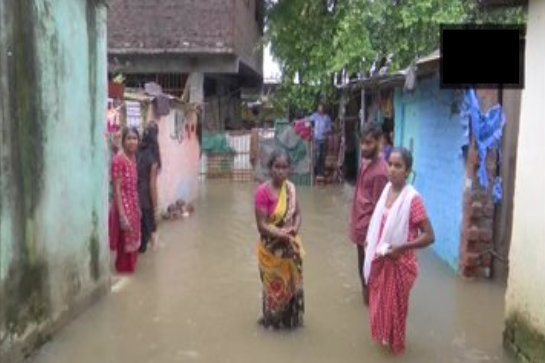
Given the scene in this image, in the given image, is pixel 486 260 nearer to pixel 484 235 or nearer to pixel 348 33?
pixel 484 235

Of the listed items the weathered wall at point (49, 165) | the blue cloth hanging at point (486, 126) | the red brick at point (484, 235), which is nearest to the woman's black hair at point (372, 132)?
the blue cloth hanging at point (486, 126)

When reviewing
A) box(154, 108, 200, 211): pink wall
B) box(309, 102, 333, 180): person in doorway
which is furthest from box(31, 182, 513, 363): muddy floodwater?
box(309, 102, 333, 180): person in doorway

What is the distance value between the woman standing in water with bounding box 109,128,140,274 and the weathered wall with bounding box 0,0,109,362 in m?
0.48

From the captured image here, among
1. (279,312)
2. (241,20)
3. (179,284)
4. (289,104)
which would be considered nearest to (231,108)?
(289,104)

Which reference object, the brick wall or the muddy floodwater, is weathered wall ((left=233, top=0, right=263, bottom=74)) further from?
the brick wall

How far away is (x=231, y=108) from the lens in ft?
73.7

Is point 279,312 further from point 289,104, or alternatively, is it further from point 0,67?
point 289,104

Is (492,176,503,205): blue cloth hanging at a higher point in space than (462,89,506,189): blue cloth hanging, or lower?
lower

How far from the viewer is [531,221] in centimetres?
451

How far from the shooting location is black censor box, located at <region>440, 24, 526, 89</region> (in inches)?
174

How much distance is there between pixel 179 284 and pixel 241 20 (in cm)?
1122

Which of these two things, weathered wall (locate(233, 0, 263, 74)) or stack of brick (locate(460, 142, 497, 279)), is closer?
stack of brick (locate(460, 142, 497, 279))

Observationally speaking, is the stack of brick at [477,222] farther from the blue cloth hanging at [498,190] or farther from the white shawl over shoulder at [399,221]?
the white shawl over shoulder at [399,221]

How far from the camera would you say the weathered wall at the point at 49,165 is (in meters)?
4.45
